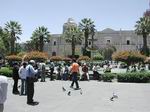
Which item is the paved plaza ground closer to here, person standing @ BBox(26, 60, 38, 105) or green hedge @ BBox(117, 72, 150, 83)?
person standing @ BBox(26, 60, 38, 105)

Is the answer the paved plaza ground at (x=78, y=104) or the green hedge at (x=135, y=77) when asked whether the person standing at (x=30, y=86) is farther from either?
the green hedge at (x=135, y=77)

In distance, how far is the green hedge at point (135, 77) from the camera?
1057 inches

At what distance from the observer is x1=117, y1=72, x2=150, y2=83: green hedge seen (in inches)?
1057

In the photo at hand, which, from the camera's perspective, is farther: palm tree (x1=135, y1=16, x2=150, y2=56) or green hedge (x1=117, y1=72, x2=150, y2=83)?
palm tree (x1=135, y1=16, x2=150, y2=56)

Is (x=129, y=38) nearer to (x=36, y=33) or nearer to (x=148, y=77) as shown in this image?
(x=36, y=33)

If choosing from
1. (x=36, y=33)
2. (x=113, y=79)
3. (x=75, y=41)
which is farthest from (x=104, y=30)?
(x=113, y=79)

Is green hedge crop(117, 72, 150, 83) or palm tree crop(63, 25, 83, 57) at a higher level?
palm tree crop(63, 25, 83, 57)

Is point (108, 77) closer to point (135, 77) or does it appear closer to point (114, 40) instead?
point (135, 77)

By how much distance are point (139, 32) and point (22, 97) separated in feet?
229

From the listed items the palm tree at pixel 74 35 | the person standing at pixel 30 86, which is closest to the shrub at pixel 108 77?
the person standing at pixel 30 86

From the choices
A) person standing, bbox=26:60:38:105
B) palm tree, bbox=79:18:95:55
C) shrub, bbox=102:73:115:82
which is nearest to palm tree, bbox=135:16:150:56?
palm tree, bbox=79:18:95:55

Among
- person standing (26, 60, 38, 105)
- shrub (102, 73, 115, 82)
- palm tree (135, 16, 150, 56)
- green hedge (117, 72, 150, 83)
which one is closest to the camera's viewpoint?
person standing (26, 60, 38, 105)

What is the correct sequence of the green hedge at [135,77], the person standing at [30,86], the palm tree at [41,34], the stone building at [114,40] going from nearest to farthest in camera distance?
the person standing at [30,86] → the green hedge at [135,77] → the palm tree at [41,34] → the stone building at [114,40]

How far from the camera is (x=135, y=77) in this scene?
27.1 metres
